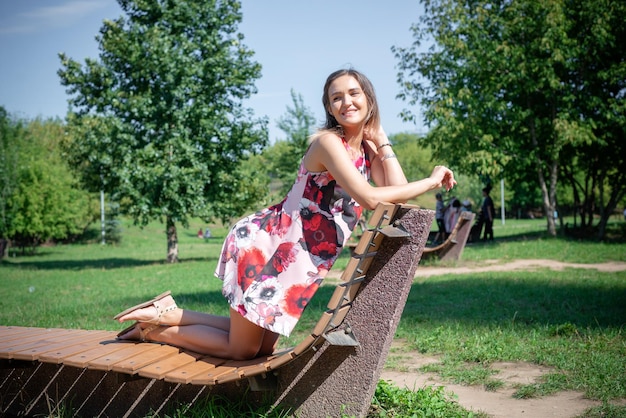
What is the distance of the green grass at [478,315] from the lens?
3.92 m

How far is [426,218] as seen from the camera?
283 cm

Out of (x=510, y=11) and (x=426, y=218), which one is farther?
(x=510, y=11)

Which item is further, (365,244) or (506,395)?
(506,395)

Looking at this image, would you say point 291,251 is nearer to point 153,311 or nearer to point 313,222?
point 313,222

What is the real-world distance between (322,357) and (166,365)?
0.83 meters

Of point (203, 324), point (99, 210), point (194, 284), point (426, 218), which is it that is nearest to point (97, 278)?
point (194, 284)

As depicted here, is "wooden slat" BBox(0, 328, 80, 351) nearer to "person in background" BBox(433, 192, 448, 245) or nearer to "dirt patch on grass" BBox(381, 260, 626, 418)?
"dirt patch on grass" BBox(381, 260, 626, 418)

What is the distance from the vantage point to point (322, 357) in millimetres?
3020

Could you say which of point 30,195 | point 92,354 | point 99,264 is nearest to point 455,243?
point 92,354

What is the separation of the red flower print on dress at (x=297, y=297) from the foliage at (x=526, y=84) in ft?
54.0

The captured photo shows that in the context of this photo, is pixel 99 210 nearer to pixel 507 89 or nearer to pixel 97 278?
pixel 97 278

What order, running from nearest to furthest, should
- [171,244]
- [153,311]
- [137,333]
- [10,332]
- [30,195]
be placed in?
[153,311] < [137,333] < [10,332] < [171,244] < [30,195]

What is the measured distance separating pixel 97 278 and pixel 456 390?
12.2 metres

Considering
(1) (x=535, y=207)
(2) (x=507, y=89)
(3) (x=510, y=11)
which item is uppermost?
(3) (x=510, y=11)
